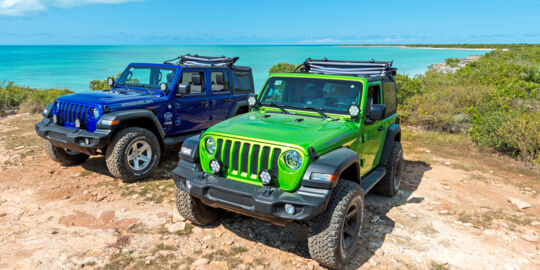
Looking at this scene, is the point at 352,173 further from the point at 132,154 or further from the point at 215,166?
the point at 132,154

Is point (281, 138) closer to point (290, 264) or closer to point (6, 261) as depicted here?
point (290, 264)

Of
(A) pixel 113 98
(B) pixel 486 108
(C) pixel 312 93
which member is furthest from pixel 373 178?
(B) pixel 486 108

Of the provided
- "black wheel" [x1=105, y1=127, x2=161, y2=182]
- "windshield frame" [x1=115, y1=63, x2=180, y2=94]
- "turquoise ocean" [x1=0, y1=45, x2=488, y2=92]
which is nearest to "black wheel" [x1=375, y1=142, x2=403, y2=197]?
"black wheel" [x1=105, y1=127, x2=161, y2=182]

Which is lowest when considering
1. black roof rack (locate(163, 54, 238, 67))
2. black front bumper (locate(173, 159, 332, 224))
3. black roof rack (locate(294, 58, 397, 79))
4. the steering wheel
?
black front bumper (locate(173, 159, 332, 224))

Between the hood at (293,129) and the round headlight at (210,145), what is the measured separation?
86mm

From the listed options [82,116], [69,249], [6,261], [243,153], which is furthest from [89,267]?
[82,116]

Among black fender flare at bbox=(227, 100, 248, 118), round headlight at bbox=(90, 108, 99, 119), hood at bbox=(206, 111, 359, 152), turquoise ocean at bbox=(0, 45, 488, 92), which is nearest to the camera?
hood at bbox=(206, 111, 359, 152)

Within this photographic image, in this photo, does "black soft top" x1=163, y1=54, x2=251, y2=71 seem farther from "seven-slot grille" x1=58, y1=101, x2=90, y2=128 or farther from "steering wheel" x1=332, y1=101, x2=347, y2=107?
"steering wheel" x1=332, y1=101, x2=347, y2=107

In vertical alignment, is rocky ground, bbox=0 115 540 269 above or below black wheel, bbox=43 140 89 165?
below

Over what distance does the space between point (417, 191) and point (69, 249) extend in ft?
16.7

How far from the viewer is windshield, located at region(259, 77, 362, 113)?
15.7 feet

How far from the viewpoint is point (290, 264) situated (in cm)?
394

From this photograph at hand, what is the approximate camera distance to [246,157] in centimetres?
378

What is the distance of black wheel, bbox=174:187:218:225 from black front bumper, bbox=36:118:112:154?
6.55ft
